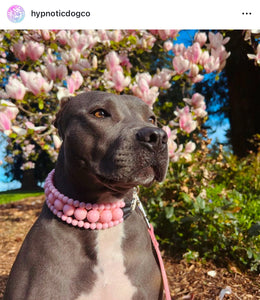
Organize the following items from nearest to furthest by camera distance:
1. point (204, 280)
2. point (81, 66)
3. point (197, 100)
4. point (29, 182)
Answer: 1. point (204, 280)
2. point (197, 100)
3. point (81, 66)
4. point (29, 182)

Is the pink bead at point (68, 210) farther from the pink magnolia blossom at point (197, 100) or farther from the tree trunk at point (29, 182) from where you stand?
the tree trunk at point (29, 182)

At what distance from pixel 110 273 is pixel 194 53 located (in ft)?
10.4

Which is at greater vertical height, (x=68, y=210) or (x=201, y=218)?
(x=68, y=210)

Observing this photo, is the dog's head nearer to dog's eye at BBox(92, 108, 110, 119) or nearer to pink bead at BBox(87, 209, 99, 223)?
dog's eye at BBox(92, 108, 110, 119)

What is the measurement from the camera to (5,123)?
3584mm

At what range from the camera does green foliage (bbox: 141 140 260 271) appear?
13.4 ft

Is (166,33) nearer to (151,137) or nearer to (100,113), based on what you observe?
(100,113)

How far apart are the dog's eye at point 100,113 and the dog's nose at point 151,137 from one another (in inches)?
16.1

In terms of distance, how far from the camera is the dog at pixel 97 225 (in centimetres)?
204

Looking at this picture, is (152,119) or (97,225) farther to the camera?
(152,119)

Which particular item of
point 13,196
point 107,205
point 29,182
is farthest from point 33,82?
point 29,182
